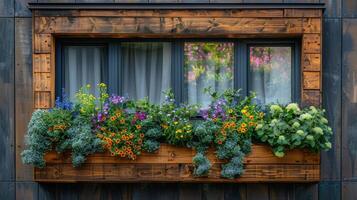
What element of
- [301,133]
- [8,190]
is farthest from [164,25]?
[8,190]

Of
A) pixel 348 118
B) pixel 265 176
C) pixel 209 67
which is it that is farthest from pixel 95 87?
pixel 348 118

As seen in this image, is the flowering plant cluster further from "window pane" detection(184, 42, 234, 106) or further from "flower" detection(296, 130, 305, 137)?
"window pane" detection(184, 42, 234, 106)

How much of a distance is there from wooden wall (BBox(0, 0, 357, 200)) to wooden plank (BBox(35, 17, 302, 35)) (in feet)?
1.43

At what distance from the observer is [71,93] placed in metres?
7.40

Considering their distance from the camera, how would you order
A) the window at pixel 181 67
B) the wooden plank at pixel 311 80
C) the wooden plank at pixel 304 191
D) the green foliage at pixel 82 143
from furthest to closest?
the window at pixel 181 67 < the wooden plank at pixel 304 191 < the wooden plank at pixel 311 80 < the green foliage at pixel 82 143

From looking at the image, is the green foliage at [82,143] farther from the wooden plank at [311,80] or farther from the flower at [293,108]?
the wooden plank at [311,80]

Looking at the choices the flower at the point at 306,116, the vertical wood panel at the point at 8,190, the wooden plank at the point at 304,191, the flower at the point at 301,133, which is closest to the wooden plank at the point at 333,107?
the wooden plank at the point at 304,191

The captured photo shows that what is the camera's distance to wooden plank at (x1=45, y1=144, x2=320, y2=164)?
22.4 ft

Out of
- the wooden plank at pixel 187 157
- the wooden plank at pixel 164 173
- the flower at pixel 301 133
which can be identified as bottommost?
the wooden plank at pixel 164 173

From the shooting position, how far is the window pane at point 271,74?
7.37 meters

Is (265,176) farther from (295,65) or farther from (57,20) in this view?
(57,20)

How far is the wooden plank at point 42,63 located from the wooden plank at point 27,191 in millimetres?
1359

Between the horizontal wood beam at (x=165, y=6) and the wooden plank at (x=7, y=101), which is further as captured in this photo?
the wooden plank at (x=7, y=101)

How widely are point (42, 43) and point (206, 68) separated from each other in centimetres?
195
